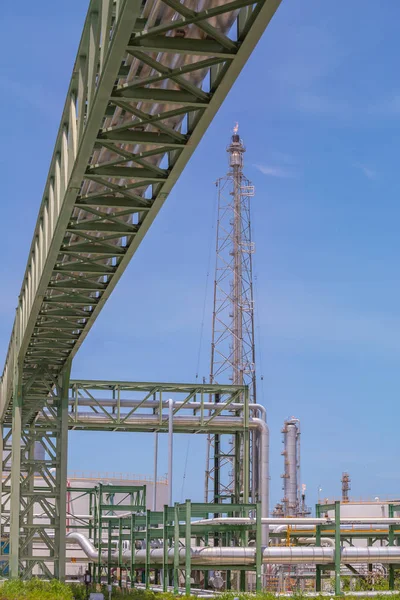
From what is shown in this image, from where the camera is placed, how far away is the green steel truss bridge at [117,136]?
11.7 m

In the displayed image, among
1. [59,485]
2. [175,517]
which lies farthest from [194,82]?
[175,517]

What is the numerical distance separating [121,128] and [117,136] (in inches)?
17.7

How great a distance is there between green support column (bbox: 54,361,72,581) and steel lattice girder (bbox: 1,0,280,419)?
16.7 ft

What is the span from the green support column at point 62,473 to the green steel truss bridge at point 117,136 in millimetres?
2085

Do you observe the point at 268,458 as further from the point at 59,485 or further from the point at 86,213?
the point at 86,213

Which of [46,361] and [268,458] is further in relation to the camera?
[268,458]

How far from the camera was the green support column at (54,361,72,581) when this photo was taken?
2778 centimetres

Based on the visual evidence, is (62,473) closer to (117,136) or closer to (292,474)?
(117,136)

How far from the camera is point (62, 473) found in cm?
2819

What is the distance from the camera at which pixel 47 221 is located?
20.0 metres

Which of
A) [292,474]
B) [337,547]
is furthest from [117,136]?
[292,474]

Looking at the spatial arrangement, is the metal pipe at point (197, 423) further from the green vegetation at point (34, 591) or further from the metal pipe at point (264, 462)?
the green vegetation at point (34, 591)

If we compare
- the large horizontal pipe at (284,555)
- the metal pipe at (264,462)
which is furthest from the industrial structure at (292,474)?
the large horizontal pipe at (284,555)

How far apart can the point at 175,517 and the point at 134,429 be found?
9.67m
